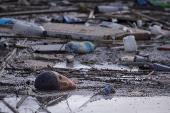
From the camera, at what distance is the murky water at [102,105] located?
6.14 m

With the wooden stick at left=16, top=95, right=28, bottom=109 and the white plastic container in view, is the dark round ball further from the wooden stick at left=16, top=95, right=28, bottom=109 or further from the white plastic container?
the white plastic container

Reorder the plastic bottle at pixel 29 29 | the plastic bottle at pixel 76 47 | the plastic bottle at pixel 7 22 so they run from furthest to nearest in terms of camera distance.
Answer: the plastic bottle at pixel 7 22 < the plastic bottle at pixel 29 29 < the plastic bottle at pixel 76 47

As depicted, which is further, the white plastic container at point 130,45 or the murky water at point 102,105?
the white plastic container at point 130,45

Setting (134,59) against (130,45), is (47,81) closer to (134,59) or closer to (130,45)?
(134,59)

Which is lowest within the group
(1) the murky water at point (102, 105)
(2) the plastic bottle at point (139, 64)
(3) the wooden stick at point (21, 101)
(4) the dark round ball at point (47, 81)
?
(2) the plastic bottle at point (139, 64)

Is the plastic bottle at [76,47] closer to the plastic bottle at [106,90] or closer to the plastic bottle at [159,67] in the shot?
the plastic bottle at [159,67]

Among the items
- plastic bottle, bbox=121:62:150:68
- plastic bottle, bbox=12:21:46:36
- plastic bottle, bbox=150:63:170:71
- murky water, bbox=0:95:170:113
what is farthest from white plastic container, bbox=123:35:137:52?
murky water, bbox=0:95:170:113

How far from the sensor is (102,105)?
6.44 meters

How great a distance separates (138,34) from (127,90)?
5.74m

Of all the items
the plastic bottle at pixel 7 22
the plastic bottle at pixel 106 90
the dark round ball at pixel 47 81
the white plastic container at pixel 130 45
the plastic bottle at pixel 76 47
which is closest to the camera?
the dark round ball at pixel 47 81

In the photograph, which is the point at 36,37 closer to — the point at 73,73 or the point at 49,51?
the point at 49,51

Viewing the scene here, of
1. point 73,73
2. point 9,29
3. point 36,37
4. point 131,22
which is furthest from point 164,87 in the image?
point 131,22

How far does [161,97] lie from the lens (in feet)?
22.7

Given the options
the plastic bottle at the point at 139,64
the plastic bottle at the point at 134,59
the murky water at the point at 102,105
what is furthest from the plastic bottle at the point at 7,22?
the murky water at the point at 102,105
